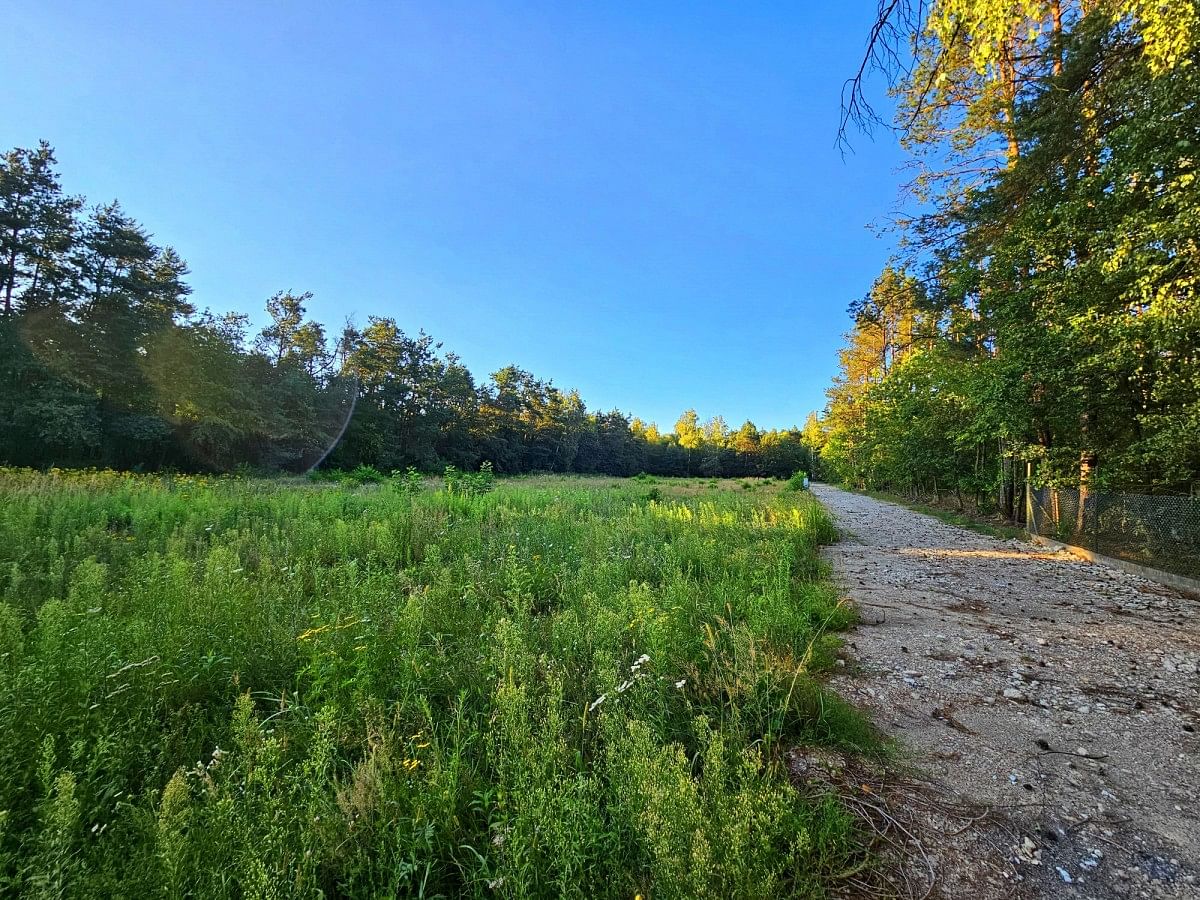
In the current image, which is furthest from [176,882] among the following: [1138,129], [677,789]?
[1138,129]

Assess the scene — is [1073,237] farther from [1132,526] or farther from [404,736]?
[404,736]

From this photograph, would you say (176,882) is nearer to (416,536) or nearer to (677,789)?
(677,789)

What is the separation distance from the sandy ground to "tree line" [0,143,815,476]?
3051cm

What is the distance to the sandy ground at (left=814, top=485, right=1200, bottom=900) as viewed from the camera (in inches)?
Answer: 74.0

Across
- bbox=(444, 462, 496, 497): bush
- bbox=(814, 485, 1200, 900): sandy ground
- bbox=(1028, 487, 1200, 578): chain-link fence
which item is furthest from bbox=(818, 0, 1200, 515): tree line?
bbox=(444, 462, 496, 497): bush

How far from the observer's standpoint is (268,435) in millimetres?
32000

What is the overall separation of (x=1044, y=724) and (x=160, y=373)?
37.9 metres

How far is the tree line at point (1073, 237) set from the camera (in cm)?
590

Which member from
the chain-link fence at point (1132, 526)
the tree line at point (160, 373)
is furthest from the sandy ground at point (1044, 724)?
the tree line at point (160, 373)

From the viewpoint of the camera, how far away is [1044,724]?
2.92 metres

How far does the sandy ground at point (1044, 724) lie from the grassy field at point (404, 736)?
0.44m

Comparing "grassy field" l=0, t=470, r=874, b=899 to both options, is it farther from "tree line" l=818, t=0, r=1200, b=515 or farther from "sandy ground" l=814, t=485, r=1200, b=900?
"tree line" l=818, t=0, r=1200, b=515

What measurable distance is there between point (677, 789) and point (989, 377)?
12351 mm

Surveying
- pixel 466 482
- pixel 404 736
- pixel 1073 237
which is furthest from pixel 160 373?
pixel 1073 237
